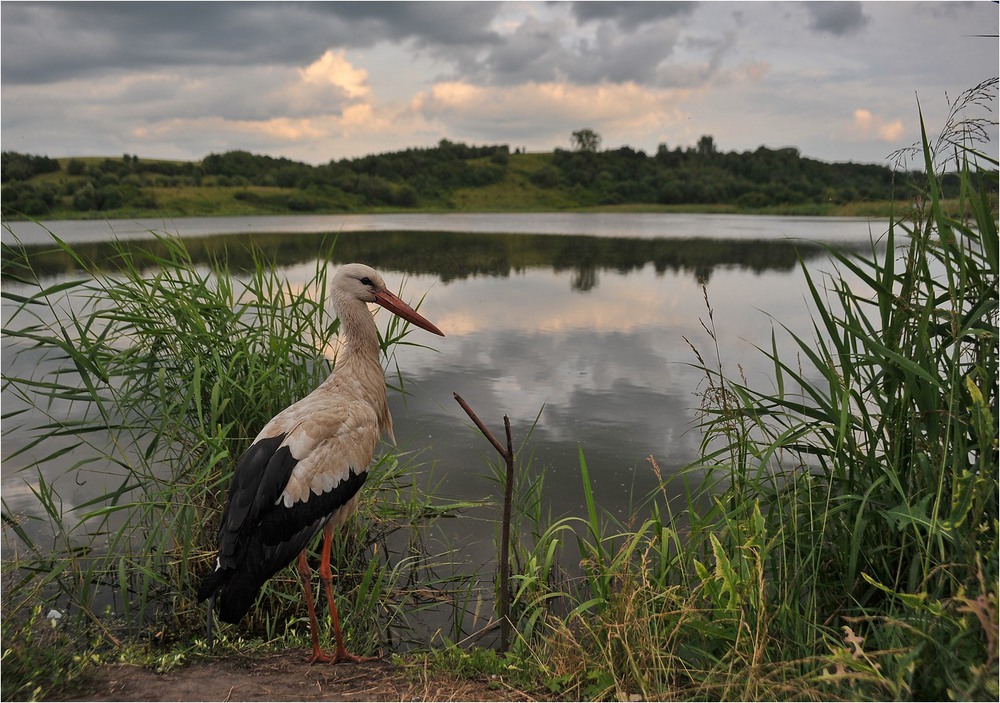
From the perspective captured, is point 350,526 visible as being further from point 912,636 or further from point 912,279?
point 912,279

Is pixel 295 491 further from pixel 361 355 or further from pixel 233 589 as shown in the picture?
pixel 361 355

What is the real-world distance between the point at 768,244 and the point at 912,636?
1089 inches

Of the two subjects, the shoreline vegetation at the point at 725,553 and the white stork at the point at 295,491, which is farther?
the white stork at the point at 295,491

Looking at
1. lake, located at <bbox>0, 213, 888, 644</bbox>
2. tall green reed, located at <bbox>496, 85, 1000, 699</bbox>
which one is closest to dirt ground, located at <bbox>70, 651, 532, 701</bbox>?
tall green reed, located at <bbox>496, 85, 1000, 699</bbox>

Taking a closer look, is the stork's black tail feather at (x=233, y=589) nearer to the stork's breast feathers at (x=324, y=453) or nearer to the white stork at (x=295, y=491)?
the white stork at (x=295, y=491)

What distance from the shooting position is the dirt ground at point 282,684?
2992 mm

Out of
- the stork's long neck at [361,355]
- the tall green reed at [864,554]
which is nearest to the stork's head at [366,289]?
the stork's long neck at [361,355]

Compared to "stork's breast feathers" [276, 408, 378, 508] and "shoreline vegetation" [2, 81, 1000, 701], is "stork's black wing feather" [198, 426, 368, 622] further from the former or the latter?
"shoreline vegetation" [2, 81, 1000, 701]

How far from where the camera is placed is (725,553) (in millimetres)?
3125

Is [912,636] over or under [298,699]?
over

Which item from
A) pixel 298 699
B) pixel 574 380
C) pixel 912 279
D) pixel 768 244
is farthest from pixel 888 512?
pixel 768 244

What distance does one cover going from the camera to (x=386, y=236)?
1232 inches

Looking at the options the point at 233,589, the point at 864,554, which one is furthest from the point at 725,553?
the point at 233,589

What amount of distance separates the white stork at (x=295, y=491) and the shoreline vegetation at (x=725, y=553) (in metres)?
0.42
